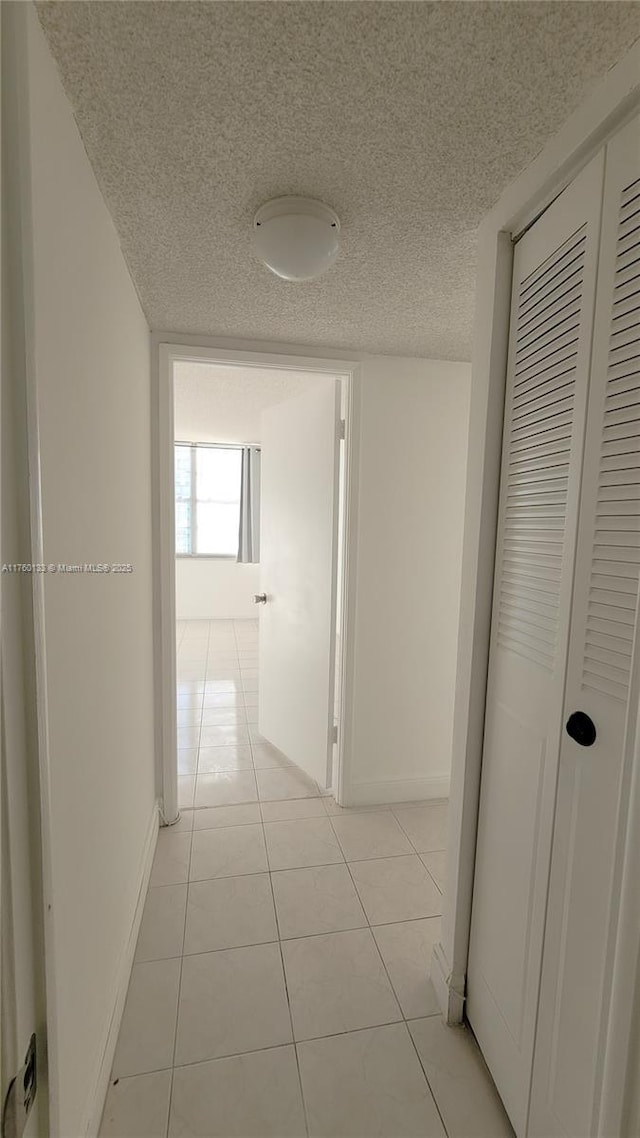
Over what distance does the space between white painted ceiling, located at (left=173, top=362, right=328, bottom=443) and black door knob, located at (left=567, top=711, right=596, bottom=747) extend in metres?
1.81

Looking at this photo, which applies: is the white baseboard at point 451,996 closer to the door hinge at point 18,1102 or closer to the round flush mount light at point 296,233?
the door hinge at point 18,1102

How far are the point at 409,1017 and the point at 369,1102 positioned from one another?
245 mm

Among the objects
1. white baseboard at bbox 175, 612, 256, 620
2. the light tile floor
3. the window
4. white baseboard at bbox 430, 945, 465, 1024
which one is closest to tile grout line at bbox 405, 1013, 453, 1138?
the light tile floor

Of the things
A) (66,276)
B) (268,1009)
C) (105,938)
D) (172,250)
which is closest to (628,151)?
(66,276)

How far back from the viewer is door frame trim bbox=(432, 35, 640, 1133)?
99cm

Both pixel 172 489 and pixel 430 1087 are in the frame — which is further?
pixel 172 489

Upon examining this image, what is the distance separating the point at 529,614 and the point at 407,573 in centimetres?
123

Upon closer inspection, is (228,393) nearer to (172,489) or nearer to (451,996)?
(172,489)

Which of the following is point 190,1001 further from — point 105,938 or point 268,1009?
point 105,938

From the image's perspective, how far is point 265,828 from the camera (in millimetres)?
2160

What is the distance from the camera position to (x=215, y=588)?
6332 mm

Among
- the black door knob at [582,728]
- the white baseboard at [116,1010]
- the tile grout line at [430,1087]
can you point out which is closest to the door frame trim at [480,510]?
the tile grout line at [430,1087]

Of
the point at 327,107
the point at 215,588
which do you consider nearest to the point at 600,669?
the point at 327,107

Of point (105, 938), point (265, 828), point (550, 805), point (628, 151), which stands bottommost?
point (265, 828)
